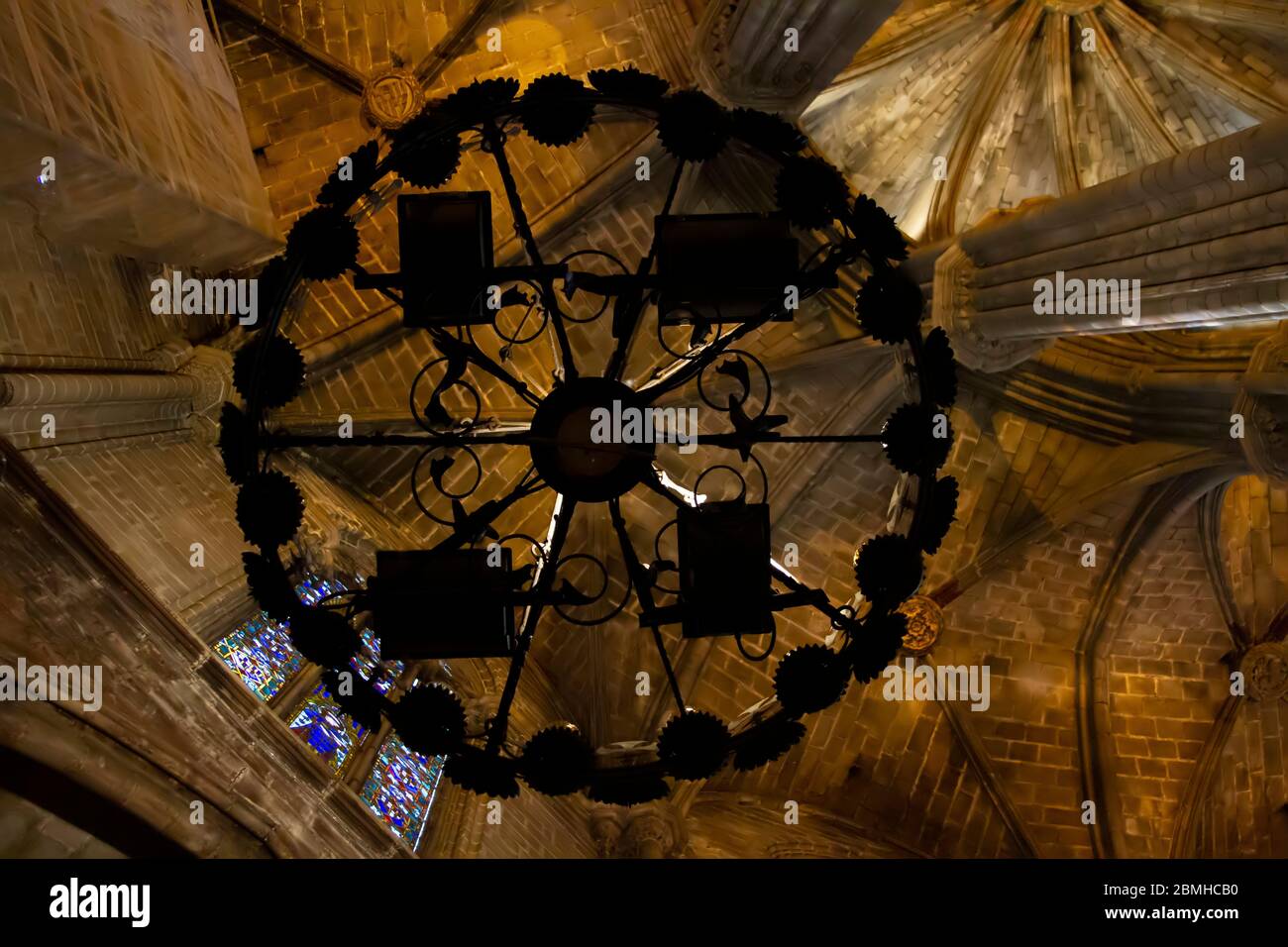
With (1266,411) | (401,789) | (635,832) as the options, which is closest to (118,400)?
(401,789)

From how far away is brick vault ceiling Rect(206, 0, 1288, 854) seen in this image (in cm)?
1116

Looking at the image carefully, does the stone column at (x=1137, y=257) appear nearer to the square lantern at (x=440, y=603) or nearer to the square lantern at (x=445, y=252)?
the square lantern at (x=445, y=252)

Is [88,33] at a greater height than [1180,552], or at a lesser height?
greater

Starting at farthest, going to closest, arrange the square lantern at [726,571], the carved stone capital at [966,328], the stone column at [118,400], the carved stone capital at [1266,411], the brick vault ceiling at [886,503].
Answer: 1. the brick vault ceiling at [886,503]
2. the carved stone capital at [966,328]
3. the carved stone capital at [1266,411]
4. the stone column at [118,400]
5. the square lantern at [726,571]

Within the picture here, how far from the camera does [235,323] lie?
30.7ft

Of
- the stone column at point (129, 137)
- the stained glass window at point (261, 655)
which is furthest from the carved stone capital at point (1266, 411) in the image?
the stone column at point (129, 137)

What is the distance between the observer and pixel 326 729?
314 inches

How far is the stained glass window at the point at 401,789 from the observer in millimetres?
8000

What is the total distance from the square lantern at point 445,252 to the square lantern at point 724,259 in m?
0.64
